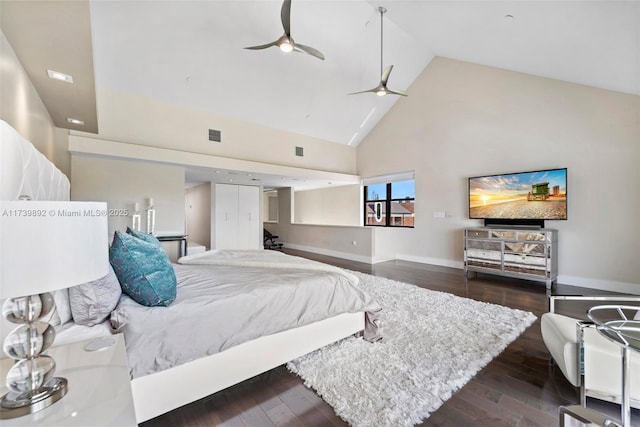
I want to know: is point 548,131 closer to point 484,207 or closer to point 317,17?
point 484,207

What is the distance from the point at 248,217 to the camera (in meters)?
7.77

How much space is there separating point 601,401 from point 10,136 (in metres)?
3.83

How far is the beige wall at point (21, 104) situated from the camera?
1.90m

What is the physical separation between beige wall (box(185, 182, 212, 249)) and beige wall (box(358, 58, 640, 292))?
474 cm

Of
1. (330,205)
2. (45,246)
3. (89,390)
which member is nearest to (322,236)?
(330,205)

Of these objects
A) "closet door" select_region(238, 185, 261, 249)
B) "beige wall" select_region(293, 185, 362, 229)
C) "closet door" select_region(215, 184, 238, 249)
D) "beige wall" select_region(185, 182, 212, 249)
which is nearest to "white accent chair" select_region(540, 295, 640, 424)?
"beige wall" select_region(293, 185, 362, 229)

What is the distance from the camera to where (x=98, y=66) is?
14.0 feet

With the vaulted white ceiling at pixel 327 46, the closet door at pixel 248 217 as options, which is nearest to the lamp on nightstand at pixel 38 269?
the vaulted white ceiling at pixel 327 46

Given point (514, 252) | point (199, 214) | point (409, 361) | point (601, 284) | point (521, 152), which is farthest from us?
point (199, 214)

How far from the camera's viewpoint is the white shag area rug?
1.67 m

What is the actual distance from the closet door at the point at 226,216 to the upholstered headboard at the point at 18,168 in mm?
5147

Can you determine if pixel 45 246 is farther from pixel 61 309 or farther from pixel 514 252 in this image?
pixel 514 252

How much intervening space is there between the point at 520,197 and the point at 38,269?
5950mm

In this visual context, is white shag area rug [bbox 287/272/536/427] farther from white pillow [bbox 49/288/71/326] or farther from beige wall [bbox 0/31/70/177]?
beige wall [bbox 0/31/70/177]
